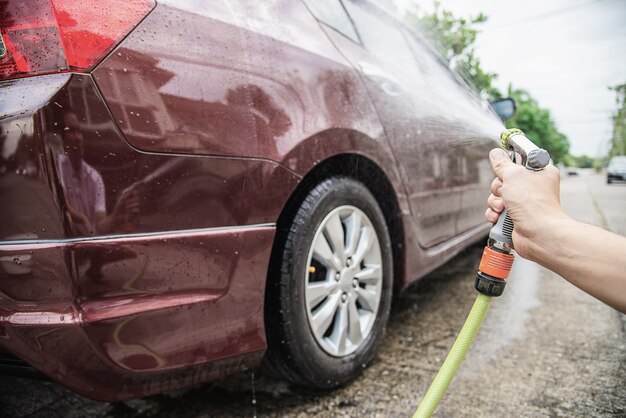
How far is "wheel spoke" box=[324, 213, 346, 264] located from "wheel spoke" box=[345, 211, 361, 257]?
0.15 ft

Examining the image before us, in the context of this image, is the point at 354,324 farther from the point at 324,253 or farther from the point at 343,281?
the point at 324,253

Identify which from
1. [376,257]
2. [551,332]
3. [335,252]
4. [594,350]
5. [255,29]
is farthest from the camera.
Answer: [551,332]

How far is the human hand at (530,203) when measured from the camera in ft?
2.52

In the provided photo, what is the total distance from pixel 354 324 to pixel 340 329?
9cm

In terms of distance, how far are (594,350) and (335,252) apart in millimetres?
1321

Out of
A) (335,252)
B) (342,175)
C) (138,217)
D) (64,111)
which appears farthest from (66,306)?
(342,175)

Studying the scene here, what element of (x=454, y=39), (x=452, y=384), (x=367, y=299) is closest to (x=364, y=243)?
(x=367, y=299)

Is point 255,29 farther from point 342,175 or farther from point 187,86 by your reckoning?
point 342,175

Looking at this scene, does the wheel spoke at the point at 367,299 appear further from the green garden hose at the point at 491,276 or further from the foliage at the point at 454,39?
the foliage at the point at 454,39

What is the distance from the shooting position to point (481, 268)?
35.9 inches

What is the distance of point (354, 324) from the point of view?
1634 millimetres

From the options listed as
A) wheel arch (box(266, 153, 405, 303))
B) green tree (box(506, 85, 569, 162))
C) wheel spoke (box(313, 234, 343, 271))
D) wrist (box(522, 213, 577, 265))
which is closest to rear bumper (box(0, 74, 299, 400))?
wheel arch (box(266, 153, 405, 303))

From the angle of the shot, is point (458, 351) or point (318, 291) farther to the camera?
point (318, 291)

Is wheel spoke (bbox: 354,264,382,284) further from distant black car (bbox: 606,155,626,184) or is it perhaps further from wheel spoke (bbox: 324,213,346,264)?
distant black car (bbox: 606,155,626,184)
